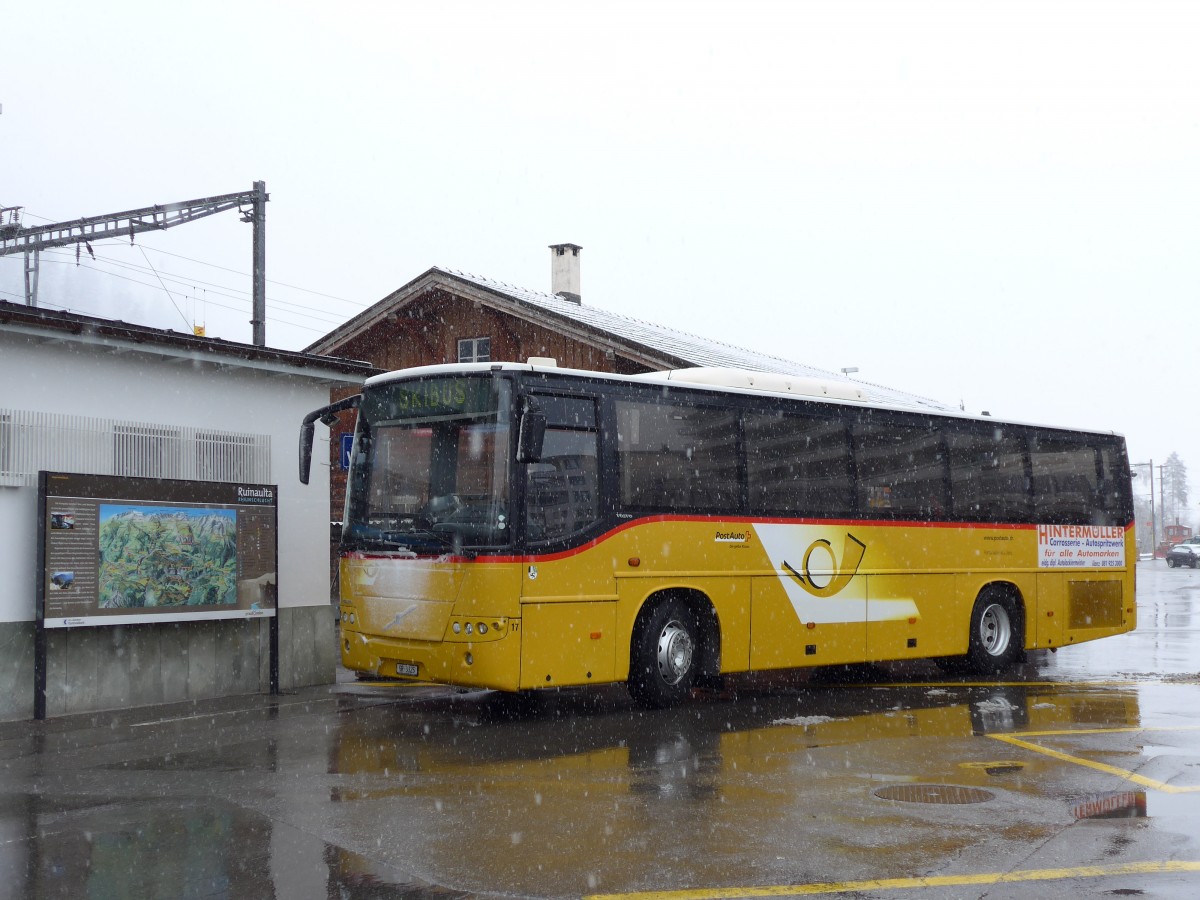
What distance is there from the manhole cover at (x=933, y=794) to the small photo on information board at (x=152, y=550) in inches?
312

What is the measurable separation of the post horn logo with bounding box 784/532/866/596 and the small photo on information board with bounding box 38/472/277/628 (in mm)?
5807

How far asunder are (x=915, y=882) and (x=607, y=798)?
2492mm

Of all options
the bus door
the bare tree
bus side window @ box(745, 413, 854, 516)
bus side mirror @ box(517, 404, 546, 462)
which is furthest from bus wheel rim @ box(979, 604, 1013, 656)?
the bare tree

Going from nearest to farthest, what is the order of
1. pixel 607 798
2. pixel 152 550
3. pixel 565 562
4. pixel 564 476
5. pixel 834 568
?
pixel 607 798
pixel 565 562
pixel 564 476
pixel 152 550
pixel 834 568

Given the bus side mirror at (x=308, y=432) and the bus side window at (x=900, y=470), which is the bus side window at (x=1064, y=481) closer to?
the bus side window at (x=900, y=470)

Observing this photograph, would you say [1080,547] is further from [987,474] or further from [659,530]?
[659,530]

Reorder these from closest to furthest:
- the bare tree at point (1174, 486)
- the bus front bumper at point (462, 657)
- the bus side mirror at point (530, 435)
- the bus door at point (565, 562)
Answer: the bus side mirror at point (530, 435) → the bus front bumper at point (462, 657) → the bus door at point (565, 562) → the bare tree at point (1174, 486)

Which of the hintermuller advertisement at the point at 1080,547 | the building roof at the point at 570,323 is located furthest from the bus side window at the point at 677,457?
the building roof at the point at 570,323

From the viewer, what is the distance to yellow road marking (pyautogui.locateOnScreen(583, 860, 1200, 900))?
227 inches

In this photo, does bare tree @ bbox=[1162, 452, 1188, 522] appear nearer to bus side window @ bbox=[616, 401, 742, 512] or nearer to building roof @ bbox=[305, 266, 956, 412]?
building roof @ bbox=[305, 266, 956, 412]

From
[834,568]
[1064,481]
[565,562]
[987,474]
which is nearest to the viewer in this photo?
[565,562]

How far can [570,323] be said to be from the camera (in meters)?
26.8

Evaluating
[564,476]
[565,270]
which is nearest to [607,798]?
[564,476]

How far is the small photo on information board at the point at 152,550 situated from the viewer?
12.3 m
